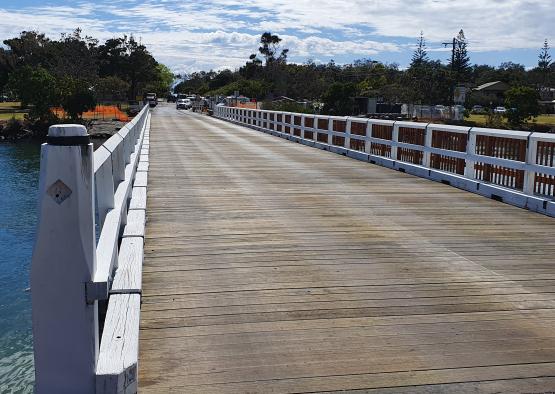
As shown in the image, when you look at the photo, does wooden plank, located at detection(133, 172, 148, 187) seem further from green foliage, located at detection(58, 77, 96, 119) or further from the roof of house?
the roof of house

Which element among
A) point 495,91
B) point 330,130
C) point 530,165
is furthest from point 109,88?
point 530,165

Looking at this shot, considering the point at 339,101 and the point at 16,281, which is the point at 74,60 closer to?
the point at 339,101

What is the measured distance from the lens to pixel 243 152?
20109 millimetres

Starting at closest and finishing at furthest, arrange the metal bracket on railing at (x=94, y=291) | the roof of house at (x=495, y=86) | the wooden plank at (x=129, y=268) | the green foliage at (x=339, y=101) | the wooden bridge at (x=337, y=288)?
the metal bracket on railing at (x=94, y=291) → the wooden bridge at (x=337, y=288) → the wooden plank at (x=129, y=268) → the green foliage at (x=339, y=101) → the roof of house at (x=495, y=86)

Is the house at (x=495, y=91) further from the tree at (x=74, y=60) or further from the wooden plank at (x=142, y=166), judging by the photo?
the wooden plank at (x=142, y=166)

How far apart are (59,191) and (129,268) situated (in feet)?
7.37

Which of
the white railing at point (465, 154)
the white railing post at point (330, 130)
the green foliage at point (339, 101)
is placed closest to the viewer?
the white railing at point (465, 154)

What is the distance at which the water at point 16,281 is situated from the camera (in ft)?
33.2

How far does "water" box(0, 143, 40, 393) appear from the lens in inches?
399

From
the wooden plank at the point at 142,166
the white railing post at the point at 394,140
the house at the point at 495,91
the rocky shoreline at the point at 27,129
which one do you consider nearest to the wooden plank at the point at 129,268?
the wooden plank at the point at 142,166

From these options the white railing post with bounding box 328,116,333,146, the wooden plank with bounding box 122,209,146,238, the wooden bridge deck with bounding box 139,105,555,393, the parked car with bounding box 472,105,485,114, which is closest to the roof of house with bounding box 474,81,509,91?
the parked car with bounding box 472,105,485,114

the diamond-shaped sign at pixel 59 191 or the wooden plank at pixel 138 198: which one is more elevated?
the diamond-shaped sign at pixel 59 191

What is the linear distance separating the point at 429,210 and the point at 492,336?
16.8 ft

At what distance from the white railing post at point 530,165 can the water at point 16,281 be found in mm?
7264
